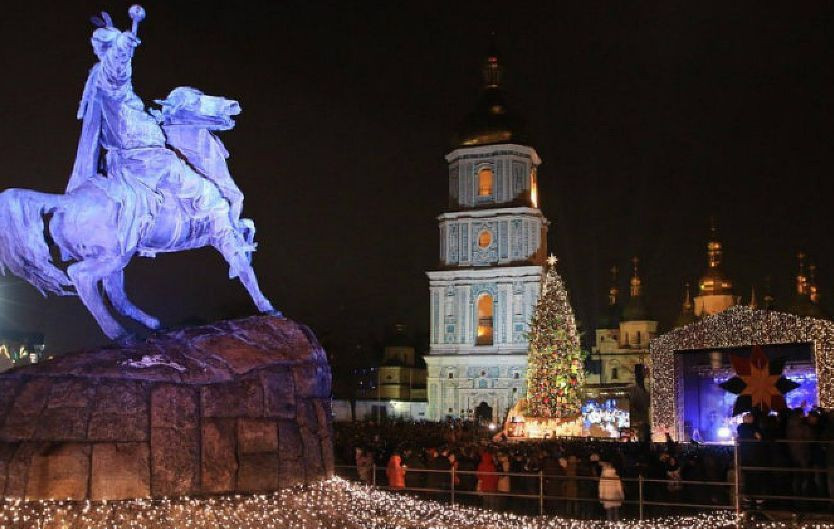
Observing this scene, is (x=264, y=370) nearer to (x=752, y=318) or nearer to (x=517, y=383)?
(x=752, y=318)

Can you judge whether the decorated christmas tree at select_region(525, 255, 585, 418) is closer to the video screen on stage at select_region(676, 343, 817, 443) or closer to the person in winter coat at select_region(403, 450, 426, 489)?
the video screen on stage at select_region(676, 343, 817, 443)

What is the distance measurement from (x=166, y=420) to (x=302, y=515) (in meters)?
1.94

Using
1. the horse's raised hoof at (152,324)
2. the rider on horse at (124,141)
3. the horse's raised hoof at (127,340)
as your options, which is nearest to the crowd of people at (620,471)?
the horse's raised hoof at (152,324)

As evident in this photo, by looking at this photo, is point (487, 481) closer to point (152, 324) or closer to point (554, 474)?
point (554, 474)

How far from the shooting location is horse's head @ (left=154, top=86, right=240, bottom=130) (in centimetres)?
1253

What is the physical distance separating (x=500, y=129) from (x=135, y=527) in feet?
160

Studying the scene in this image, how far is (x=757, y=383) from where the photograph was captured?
14.6m

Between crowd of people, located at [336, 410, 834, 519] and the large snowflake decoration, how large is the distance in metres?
1.03

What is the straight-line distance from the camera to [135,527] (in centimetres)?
1005

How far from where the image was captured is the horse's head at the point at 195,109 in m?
12.5

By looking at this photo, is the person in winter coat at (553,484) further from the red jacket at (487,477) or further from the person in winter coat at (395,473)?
the person in winter coat at (395,473)

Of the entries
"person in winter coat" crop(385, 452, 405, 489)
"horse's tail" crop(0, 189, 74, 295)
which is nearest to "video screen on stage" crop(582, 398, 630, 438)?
"person in winter coat" crop(385, 452, 405, 489)

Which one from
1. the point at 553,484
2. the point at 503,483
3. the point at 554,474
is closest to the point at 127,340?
the point at 503,483

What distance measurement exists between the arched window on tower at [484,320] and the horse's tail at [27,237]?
147ft
